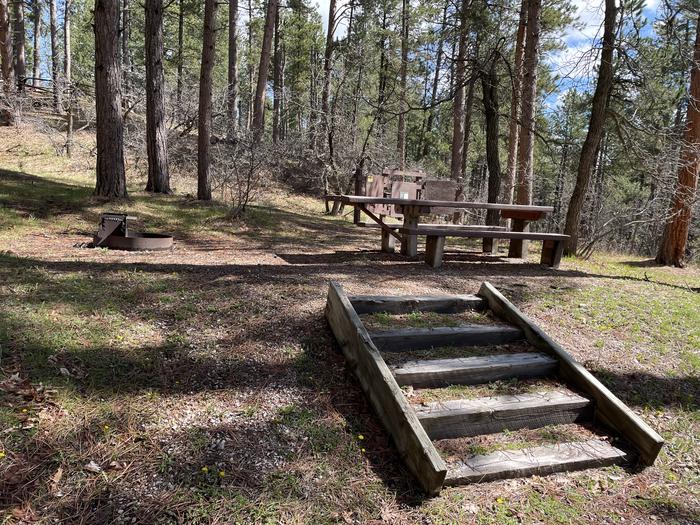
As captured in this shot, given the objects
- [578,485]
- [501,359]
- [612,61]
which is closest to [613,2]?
[612,61]

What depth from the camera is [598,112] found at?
26.8 ft

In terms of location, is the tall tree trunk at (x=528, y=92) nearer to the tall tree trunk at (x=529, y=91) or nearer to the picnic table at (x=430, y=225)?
the tall tree trunk at (x=529, y=91)

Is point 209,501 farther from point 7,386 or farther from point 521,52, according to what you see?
point 521,52

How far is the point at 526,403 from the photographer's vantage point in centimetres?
306

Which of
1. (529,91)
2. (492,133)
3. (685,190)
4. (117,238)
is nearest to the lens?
(117,238)

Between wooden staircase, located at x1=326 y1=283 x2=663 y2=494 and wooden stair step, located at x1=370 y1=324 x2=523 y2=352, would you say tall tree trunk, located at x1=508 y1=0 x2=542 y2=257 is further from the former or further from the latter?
wooden staircase, located at x1=326 y1=283 x2=663 y2=494

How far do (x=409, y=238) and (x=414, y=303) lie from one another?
111 inches

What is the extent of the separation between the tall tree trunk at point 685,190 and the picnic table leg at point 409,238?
19.9 feet

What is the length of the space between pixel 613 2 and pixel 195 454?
946 centimetres

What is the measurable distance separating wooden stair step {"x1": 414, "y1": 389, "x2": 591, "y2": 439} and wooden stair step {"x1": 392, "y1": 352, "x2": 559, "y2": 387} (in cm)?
23

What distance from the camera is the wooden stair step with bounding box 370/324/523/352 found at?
11.6ft

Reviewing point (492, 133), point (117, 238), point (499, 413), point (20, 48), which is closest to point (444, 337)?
point (499, 413)

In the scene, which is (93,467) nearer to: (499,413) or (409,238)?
(499,413)

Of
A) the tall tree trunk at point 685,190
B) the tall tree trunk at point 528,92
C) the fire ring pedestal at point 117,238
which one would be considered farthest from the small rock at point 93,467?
the tall tree trunk at point 685,190
